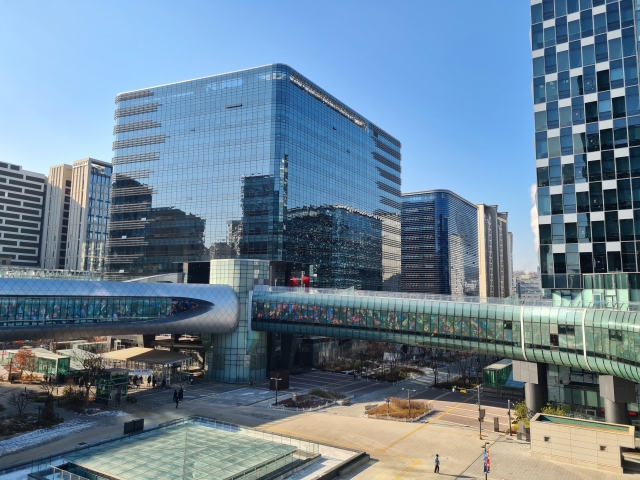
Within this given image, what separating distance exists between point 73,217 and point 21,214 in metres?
16.5

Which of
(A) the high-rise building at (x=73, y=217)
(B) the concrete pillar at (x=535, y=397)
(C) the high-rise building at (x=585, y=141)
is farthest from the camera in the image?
(A) the high-rise building at (x=73, y=217)

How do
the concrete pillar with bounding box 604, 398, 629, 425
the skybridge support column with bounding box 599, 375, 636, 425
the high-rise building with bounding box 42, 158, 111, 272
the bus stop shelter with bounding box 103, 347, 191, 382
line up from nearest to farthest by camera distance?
the skybridge support column with bounding box 599, 375, 636, 425 → the concrete pillar with bounding box 604, 398, 629, 425 → the bus stop shelter with bounding box 103, 347, 191, 382 → the high-rise building with bounding box 42, 158, 111, 272

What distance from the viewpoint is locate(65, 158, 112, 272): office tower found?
17312 cm

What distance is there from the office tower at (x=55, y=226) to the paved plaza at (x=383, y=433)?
454ft

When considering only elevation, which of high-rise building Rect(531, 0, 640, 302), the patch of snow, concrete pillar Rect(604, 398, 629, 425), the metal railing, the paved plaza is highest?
high-rise building Rect(531, 0, 640, 302)

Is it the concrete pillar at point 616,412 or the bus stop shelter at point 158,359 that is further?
the bus stop shelter at point 158,359

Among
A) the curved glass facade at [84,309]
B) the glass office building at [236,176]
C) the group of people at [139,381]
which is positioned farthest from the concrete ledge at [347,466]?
the glass office building at [236,176]

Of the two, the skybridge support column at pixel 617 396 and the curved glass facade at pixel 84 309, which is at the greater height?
the curved glass facade at pixel 84 309

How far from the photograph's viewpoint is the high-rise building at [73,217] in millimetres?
172750

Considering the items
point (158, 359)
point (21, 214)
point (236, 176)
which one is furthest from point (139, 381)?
point (21, 214)

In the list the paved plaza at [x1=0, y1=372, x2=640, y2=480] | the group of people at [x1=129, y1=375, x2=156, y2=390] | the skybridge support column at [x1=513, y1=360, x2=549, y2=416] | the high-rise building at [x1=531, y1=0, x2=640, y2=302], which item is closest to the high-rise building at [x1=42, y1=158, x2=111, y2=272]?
the group of people at [x1=129, y1=375, x2=156, y2=390]

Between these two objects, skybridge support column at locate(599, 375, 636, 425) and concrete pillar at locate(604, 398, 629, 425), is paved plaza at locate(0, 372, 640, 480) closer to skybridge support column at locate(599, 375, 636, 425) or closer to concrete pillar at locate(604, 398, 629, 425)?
concrete pillar at locate(604, 398, 629, 425)

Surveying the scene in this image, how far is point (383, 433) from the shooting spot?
139 ft

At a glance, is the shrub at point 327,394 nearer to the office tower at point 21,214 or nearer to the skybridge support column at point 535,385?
the skybridge support column at point 535,385
